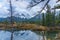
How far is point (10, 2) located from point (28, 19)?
40 centimetres

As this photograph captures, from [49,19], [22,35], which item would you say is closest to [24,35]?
[22,35]

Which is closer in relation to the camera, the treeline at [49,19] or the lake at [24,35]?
the treeline at [49,19]

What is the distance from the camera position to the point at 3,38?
2.62m

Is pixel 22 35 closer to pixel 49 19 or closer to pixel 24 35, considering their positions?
pixel 24 35

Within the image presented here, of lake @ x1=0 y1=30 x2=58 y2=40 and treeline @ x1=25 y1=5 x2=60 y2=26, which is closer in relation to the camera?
treeline @ x1=25 y1=5 x2=60 y2=26

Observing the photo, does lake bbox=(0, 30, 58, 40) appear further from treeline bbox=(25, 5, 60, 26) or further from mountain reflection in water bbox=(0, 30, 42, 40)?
treeline bbox=(25, 5, 60, 26)

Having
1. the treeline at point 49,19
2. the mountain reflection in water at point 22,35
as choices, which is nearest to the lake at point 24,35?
the mountain reflection in water at point 22,35

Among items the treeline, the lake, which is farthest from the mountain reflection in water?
the treeline

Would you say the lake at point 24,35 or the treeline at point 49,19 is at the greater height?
the treeline at point 49,19

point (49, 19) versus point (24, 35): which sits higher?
point (49, 19)

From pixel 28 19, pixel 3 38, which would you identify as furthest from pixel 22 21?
pixel 3 38

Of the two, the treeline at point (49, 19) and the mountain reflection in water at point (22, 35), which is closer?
the treeline at point (49, 19)

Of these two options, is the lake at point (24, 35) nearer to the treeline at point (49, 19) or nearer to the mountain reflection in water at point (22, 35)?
the mountain reflection in water at point (22, 35)

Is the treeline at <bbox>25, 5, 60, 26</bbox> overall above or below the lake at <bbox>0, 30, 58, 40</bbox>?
above
